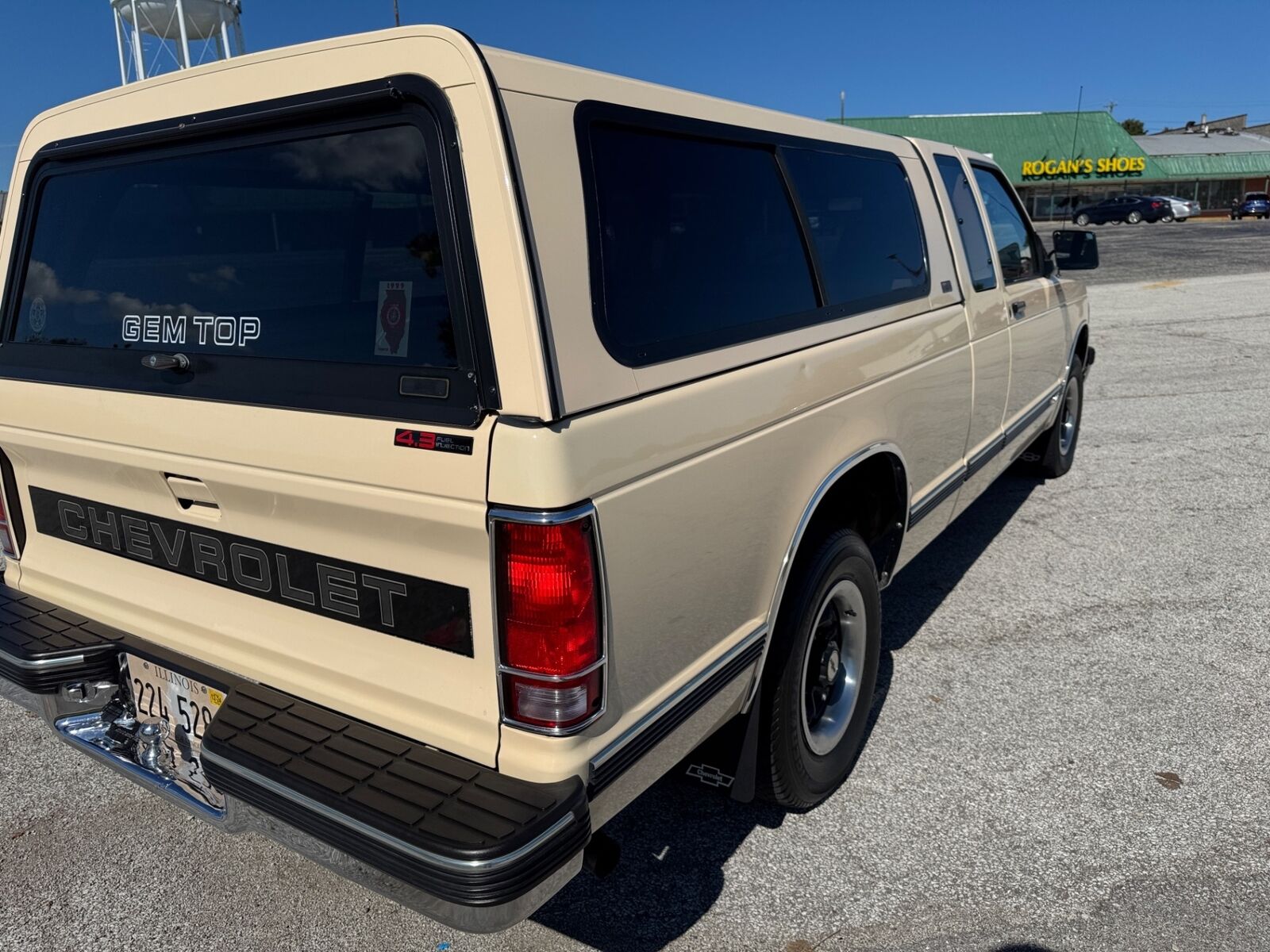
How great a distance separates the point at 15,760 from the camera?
10.9 ft

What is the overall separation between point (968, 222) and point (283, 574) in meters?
3.39

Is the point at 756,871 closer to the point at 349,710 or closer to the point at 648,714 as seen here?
the point at 648,714

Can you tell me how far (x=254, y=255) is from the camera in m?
2.27

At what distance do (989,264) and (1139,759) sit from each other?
7.41 ft

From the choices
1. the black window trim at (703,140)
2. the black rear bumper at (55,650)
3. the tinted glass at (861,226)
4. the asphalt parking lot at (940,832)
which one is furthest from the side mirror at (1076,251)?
the black rear bumper at (55,650)

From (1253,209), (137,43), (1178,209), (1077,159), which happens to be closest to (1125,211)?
(1178,209)

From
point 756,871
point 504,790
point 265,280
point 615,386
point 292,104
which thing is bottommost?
point 756,871

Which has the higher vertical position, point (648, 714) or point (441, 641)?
point (441, 641)

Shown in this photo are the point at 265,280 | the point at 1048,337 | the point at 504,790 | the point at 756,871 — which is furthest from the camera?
the point at 1048,337

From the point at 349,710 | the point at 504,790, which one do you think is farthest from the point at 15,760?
the point at 504,790

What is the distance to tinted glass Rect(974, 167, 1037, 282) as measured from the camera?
180 inches

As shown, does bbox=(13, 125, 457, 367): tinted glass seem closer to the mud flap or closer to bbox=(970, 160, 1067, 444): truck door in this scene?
the mud flap

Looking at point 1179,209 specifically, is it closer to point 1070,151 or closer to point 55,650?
point 1070,151

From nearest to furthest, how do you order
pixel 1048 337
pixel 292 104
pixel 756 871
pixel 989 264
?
pixel 292 104, pixel 756 871, pixel 989 264, pixel 1048 337
